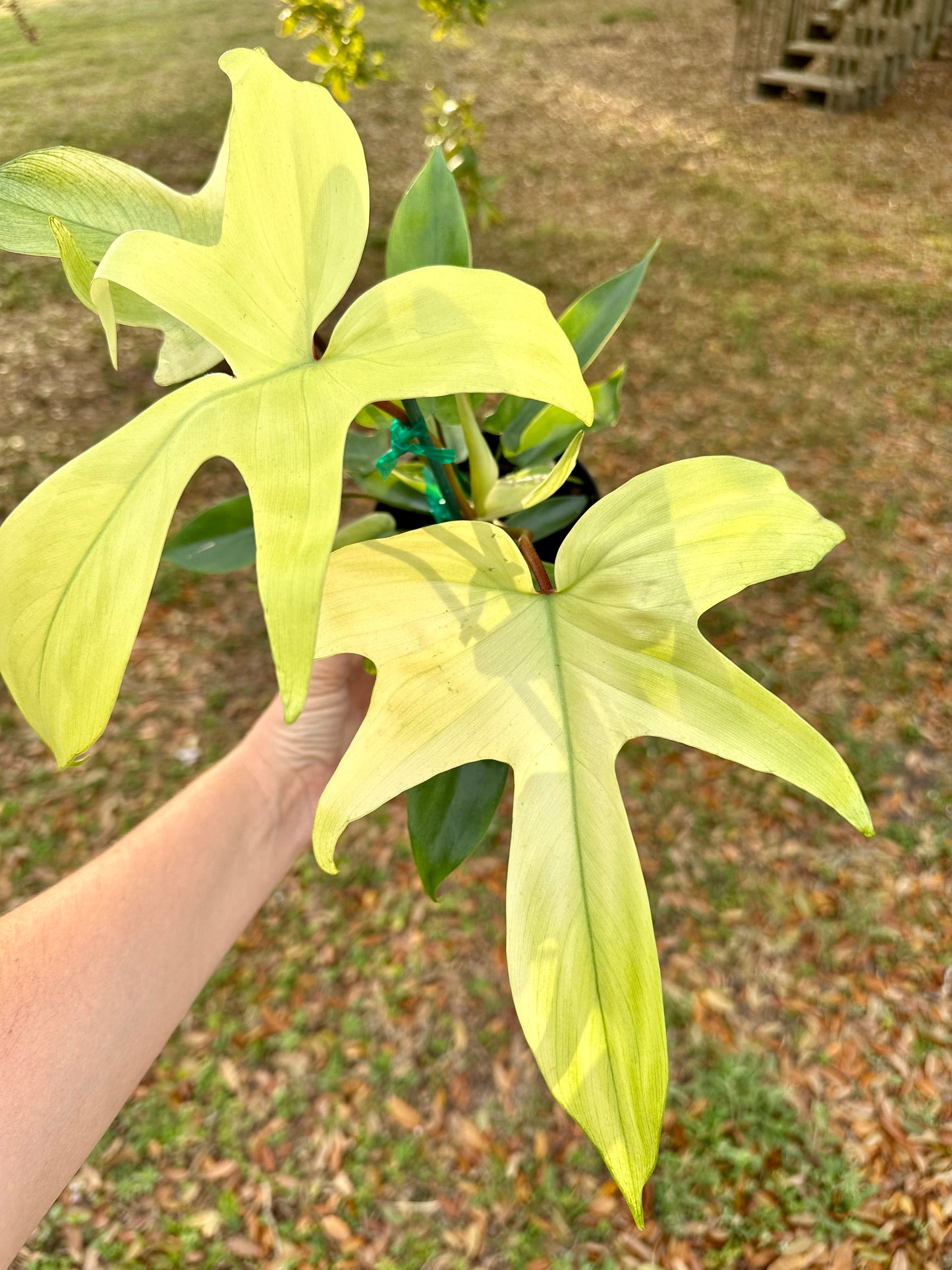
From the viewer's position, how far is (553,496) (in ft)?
3.09

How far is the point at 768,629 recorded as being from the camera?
2.11 meters

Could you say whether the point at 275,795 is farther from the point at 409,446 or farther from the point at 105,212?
the point at 105,212

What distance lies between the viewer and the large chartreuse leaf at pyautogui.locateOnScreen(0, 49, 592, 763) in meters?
0.40

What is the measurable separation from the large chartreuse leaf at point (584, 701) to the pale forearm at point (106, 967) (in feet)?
1.49

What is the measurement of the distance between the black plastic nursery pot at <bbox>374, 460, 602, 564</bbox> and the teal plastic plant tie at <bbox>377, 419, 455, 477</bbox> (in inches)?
9.7

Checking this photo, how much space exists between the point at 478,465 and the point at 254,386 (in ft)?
1.41

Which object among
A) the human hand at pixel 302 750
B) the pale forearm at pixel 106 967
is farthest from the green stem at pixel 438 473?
the pale forearm at pixel 106 967

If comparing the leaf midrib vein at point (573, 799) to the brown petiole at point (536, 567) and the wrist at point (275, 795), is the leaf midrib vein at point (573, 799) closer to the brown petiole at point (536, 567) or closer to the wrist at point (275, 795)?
the brown petiole at point (536, 567)

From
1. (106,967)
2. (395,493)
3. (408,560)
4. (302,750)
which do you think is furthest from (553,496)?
(106,967)

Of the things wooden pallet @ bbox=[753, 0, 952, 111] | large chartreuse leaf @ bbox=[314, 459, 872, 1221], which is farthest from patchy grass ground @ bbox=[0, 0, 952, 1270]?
wooden pallet @ bbox=[753, 0, 952, 111]

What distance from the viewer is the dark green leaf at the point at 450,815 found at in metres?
0.70

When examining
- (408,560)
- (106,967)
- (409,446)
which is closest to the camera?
(408,560)

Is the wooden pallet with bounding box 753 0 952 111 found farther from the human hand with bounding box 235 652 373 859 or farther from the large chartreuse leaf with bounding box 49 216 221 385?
the large chartreuse leaf with bounding box 49 216 221 385

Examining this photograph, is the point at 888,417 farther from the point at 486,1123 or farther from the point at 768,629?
the point at 486,1123
